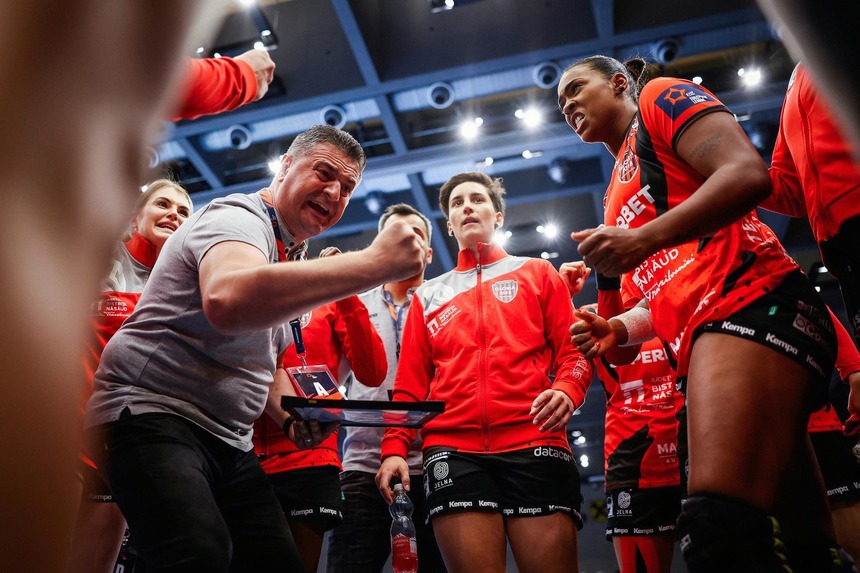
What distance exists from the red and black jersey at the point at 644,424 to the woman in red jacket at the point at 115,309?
7.16ft

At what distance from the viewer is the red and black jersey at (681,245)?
1435 millimetres

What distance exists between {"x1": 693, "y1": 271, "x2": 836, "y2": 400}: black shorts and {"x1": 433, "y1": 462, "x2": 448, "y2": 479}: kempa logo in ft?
3.58

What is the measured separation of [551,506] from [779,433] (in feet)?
3.44

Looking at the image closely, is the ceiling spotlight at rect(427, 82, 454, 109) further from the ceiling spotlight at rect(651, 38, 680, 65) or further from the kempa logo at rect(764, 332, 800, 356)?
the kempa logo at rect(764, 332, 800, 356)

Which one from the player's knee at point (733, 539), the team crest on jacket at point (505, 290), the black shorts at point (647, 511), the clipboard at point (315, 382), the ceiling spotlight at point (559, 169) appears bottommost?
the black shorts at point (647, 511)

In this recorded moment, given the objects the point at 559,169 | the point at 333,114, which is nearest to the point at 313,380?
the point at 333,114

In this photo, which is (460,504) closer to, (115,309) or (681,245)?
(681,245)

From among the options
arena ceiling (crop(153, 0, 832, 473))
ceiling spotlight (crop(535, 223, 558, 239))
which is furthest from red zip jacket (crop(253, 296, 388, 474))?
ceiling spotlight (crop(535, 223, 558, 239))

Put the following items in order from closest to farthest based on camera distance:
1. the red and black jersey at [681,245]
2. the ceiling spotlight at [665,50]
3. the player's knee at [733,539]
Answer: the player's knee at [733,539]
the red and black jersey at [681,245]
the ceiling spotlight at [665,50]

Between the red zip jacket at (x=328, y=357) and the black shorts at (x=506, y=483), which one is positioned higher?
the red zip jacket at (x=328, y=357)

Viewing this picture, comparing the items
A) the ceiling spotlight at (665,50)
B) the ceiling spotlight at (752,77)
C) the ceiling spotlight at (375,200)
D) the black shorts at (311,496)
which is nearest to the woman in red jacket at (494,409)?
the black shorts at (311,496)

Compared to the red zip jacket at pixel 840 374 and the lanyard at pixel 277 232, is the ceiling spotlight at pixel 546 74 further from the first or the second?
the lanyard at pixel 277 232

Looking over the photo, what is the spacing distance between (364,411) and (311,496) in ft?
2.82

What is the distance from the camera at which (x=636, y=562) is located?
290 centimetres
